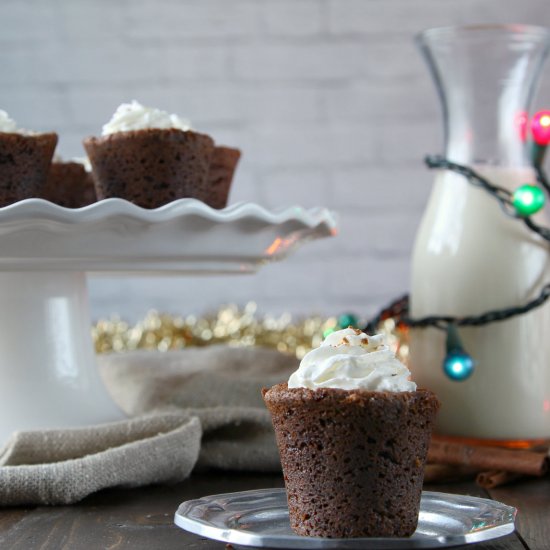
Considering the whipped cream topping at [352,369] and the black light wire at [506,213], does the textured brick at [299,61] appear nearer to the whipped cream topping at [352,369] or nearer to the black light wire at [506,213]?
the black light wire at [506,213]

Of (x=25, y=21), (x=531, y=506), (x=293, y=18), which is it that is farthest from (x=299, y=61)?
(x=531, y=506)

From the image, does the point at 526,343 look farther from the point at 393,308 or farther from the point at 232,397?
the point at 232,397

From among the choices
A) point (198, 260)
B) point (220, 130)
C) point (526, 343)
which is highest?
point (220, 130)

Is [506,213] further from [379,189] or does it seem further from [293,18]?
[293,18]

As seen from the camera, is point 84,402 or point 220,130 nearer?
point 84,402

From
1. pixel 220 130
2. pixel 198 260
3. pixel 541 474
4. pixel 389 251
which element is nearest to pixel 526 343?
pixel 541 474

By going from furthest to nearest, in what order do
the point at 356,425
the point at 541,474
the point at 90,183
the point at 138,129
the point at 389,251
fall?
the point at 389,251, the point at 90,183, the point at 138,129, the point at 541,474, the point at 356,425

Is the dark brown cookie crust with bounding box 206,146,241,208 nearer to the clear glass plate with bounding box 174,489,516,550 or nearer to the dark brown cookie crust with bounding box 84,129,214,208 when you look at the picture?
the dark brown cookie crust with bounding box 84,129,214,208
